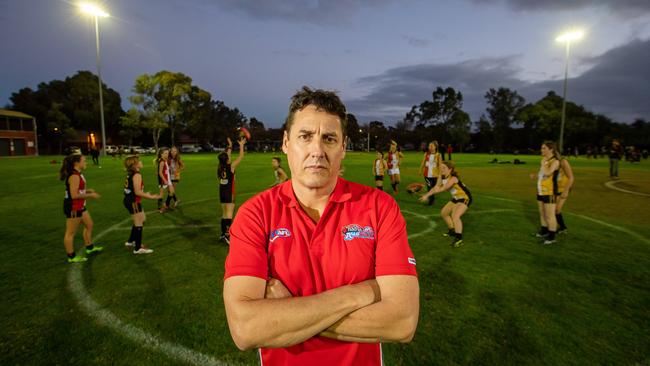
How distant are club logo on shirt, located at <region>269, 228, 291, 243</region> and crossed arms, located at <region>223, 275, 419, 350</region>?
0.88 ft

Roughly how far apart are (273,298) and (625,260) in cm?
833

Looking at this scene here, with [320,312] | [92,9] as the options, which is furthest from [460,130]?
[320,312]

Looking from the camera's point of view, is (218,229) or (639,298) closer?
(639,298)

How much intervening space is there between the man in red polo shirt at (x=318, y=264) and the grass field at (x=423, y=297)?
2305mm

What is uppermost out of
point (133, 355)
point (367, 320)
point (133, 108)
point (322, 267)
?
point (133, 108)

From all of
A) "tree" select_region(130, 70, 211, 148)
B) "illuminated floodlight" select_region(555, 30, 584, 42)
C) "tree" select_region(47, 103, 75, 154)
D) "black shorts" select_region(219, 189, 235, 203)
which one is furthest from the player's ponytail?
"tree" select_region(47, 103, 75, 154)

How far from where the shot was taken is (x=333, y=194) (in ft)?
7.22

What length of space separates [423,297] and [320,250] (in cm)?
381

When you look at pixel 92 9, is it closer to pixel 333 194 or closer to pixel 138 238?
pixel 138 238

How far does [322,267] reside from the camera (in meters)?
2.01

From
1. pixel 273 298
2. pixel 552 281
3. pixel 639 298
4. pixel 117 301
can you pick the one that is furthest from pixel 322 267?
pixel 639 298

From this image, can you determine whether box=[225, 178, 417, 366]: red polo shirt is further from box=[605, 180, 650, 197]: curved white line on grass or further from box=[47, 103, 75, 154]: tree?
box=[47, 103, 75, 154]: tree

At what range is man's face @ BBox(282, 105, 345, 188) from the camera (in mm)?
2068

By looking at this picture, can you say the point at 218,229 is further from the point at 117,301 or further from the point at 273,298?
the point at 273,298
